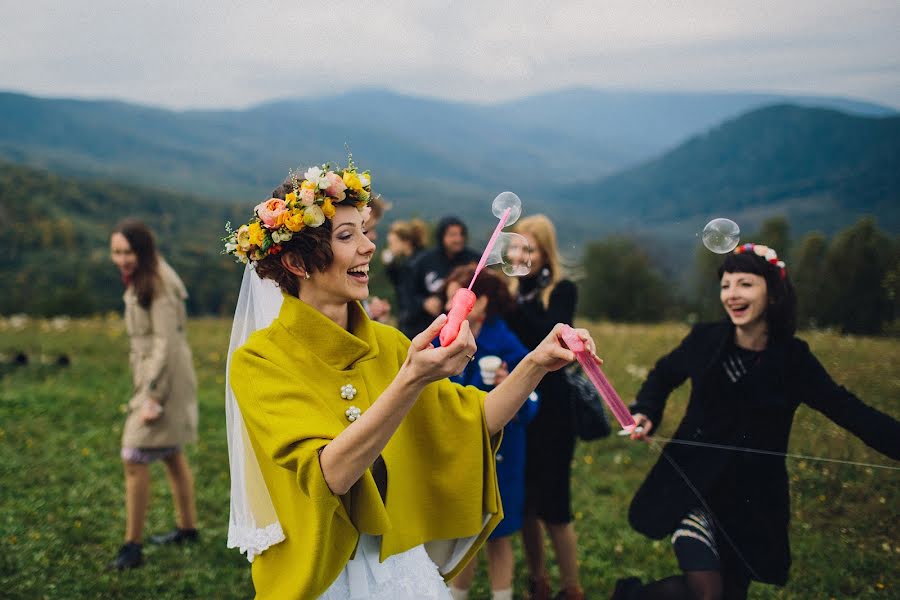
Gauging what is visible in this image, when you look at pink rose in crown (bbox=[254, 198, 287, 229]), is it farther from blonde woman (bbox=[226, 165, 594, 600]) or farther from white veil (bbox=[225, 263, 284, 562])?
white veil (bbox=[225, 263, 284, 562])

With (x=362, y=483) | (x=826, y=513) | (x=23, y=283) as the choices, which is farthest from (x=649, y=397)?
(x=23, y=283)

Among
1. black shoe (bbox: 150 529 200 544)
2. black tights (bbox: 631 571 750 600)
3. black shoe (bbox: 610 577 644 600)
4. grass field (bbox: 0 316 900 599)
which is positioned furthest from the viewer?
black shoe (bbox: 150 529 200 544)

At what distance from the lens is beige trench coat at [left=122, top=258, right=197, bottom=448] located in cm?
573

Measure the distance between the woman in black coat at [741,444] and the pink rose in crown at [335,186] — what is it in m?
1.90

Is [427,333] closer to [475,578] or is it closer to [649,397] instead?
[649,397]

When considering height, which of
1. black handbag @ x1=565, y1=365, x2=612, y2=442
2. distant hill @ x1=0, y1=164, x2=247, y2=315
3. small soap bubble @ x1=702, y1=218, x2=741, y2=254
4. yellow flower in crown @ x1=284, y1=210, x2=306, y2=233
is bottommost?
distant hill @ x1=0, y1=164, x2=247, y2=315

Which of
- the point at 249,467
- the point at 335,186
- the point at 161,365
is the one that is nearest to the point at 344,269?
the point at 335,186

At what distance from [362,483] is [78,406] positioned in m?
9.44

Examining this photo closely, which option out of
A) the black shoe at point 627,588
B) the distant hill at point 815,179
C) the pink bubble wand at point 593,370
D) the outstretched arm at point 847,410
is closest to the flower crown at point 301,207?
the pink bubble wand at point 593,370

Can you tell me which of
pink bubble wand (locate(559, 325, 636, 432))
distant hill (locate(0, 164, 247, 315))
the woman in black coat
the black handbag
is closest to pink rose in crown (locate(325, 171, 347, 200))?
pink bubble wand (locate(559, 325, 636, 432))

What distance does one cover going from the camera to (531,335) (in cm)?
536

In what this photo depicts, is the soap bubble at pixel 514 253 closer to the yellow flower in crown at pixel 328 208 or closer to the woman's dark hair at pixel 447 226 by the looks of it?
the yellow flower in crown at pixel 328 208

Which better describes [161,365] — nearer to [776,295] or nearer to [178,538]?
[178,538]

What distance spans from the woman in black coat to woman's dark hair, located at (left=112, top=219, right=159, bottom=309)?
364 cm
